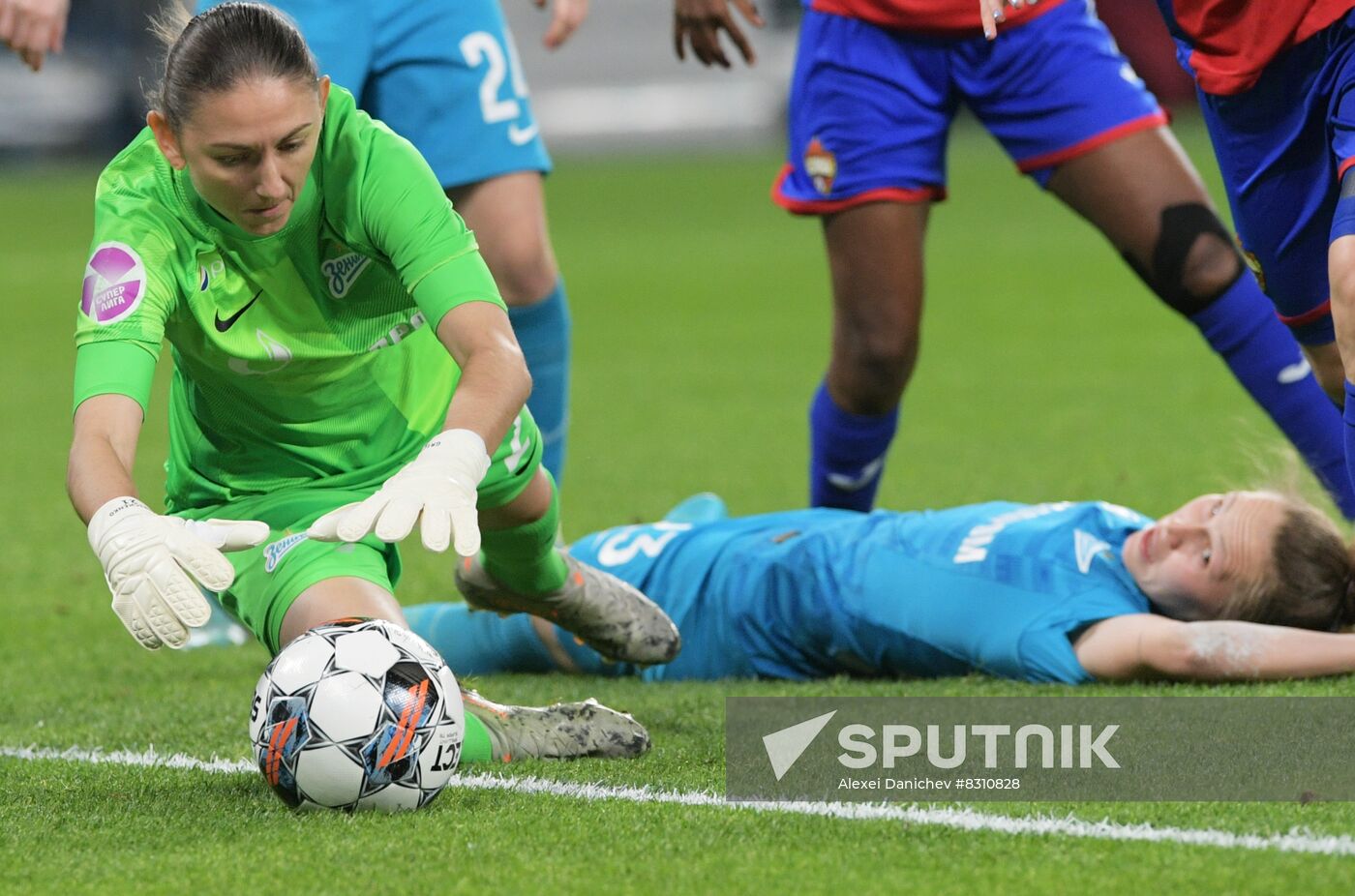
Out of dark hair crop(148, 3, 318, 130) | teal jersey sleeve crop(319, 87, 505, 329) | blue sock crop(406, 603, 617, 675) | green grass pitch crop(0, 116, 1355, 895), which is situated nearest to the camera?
green grass pitch crop(0, 116, 1355, 895)

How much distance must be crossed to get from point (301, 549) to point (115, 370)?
56cm

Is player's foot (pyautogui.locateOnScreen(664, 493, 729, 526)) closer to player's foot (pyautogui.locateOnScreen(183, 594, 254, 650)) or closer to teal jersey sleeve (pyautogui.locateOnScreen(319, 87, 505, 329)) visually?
player's foot (pyautogui.locateOnScreen(183, 594, 254, 650))

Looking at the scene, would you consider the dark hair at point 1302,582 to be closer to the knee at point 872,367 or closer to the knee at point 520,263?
the knee at point 872,367

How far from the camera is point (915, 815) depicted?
3082mm

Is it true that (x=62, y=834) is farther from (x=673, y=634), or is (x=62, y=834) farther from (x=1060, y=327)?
(x=1060, y=327)

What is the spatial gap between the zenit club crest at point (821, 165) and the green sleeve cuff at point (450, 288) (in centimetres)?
194

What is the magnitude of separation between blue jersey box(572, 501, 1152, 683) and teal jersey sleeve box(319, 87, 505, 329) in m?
1.38

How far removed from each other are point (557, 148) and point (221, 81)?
26.2 metres

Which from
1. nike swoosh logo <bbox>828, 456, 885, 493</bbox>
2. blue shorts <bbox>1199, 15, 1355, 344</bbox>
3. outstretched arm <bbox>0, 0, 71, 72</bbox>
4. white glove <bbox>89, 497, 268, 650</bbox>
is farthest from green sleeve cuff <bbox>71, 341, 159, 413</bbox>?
nike swoosh logo <bbox>828, 456, 885, 493</bbox>

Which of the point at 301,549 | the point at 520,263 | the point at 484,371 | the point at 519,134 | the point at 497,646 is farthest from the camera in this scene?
the point at 519,134

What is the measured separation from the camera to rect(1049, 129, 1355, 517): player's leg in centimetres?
479

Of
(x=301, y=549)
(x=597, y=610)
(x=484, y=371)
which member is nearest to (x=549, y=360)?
(x=597, y=610)

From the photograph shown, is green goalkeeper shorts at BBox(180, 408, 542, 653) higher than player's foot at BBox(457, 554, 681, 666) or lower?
higher
